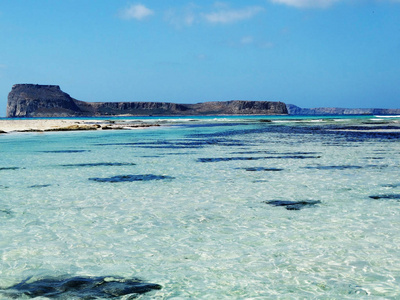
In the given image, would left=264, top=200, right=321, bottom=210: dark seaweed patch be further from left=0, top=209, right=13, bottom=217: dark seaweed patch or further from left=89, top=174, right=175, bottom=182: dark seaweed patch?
left=0, top=209, right=13, bottom=217: dark seaweed patch

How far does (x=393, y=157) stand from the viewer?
21.2 meters

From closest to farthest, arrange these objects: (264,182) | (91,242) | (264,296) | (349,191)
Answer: (264,296)
(91,242)
(349,191)
(264,182)

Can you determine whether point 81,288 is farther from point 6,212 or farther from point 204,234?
point 6,212

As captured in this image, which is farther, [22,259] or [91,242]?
[91,242]

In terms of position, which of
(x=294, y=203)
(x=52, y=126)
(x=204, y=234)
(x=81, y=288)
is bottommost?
(x=81, y=288)

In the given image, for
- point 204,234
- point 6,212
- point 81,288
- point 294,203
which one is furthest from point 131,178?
point 81,288

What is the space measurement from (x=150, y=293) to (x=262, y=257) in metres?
2.07

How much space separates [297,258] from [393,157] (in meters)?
15.8

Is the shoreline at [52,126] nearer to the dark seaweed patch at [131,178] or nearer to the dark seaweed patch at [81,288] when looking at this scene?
the dark seaweed patch at [131,178]

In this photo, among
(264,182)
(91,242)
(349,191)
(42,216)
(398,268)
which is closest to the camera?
(398,268)

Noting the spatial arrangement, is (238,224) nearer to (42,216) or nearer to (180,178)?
(42,216)

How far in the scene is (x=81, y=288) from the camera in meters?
6.08

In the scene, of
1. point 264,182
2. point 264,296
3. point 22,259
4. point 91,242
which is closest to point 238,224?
point 91,242

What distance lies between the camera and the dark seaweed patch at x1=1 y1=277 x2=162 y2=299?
5.86 metres
